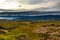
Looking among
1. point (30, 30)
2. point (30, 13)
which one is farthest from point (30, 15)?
point (30, 30)

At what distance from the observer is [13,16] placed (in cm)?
233

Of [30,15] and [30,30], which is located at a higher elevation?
[30,15]

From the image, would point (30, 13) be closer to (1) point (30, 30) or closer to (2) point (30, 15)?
(2) point (30, 15)

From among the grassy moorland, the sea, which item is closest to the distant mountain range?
the sea

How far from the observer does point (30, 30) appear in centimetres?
189

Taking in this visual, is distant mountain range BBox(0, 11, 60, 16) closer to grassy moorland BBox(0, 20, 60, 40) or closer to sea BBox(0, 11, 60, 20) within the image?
sea BBox(0, 11, 60, 20)

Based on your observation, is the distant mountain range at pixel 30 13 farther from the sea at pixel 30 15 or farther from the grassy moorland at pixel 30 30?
the grassy moorland at pixel 30 30

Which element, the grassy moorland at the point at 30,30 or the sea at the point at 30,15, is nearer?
the grassy moorland at the point at 30,30

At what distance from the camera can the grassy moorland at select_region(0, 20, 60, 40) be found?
67.2 inches

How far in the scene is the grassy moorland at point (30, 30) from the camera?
1.71 m

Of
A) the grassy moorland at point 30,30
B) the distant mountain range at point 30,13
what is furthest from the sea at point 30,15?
the grassy moorland at point 30,30

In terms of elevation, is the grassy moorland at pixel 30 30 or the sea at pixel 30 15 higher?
the sea at pixel 30 15

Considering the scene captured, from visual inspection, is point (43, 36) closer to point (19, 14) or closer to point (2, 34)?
point (2, 34)

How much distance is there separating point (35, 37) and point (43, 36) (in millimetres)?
104
